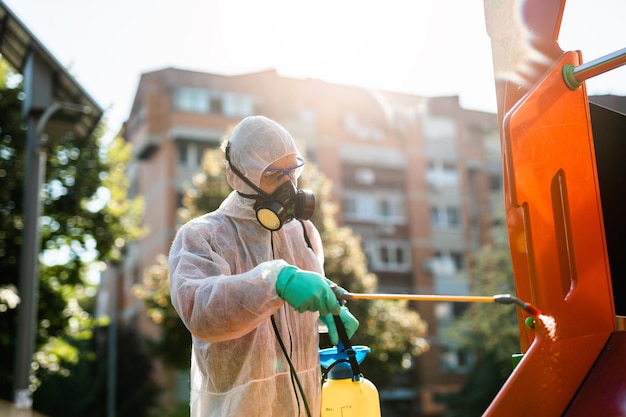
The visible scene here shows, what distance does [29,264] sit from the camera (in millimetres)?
7898

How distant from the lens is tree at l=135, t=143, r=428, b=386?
640 inches

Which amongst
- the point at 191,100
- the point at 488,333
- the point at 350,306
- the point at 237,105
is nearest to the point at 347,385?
the point at 350,306

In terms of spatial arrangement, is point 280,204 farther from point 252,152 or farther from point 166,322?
point 166,322

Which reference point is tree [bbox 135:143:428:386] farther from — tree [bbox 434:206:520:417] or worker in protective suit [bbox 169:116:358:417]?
worker in protective suit [bbox 169:116:358:417]

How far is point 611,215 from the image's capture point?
246 cm

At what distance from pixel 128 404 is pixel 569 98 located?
2627 cm

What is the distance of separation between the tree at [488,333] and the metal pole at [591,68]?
20.8m

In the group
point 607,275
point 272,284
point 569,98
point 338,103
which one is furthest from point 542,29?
point 338,103

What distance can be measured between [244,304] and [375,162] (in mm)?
30285

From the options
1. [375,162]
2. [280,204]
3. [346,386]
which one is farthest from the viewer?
[375,162]

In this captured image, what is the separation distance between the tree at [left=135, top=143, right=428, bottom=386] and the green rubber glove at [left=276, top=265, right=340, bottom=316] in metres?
13.7

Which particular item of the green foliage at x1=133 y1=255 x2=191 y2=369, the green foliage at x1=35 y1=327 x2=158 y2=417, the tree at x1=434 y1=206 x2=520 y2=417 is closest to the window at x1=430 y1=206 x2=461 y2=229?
the tree at x1=434 y1=206 x2=520 y2=417

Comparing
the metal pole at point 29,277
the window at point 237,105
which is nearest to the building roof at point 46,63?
the metal pole at point 29,277

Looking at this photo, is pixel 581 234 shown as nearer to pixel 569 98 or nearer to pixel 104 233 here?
pixel 569 98
